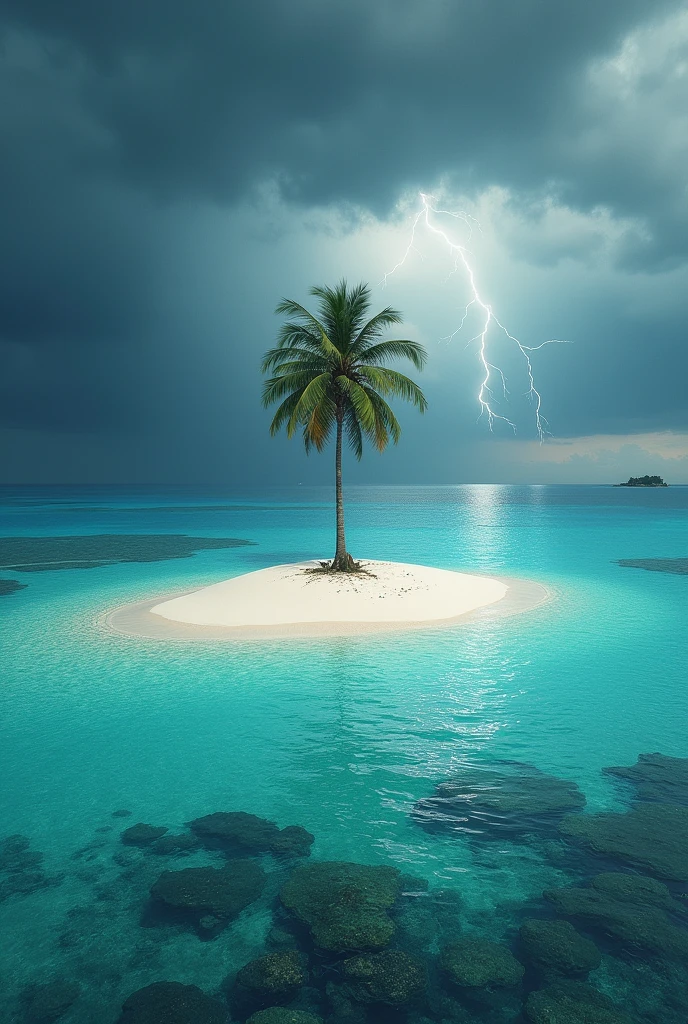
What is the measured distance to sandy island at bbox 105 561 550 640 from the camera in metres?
21.4

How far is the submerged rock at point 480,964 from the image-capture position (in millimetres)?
5973

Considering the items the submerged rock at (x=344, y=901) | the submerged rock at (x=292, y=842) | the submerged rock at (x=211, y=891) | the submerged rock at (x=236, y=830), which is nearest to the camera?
the submerged rock at (x=344, y=901)

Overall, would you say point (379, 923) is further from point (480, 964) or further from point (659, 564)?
point (659, 564)

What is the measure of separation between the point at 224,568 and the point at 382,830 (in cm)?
3089

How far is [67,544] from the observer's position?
186 ft

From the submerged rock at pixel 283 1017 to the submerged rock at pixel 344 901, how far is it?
2.83 feet

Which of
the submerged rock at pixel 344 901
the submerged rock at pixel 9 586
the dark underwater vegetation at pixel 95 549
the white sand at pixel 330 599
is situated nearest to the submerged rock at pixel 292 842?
the submerged rock at pixel 344 901

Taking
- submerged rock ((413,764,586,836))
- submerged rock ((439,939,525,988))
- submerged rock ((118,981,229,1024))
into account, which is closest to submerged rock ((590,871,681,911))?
submerged rock ((413,764,586,836))

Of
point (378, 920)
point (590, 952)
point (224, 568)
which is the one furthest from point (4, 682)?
point (224, 568)

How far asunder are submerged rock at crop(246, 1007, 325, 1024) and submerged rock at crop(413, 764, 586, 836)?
3.64 m

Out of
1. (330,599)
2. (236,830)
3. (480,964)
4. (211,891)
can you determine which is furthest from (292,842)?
(330,599)

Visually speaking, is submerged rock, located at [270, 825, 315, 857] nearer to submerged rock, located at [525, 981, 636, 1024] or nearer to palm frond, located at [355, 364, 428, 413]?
submerged rock, located at [525, 981, 636, 1024]

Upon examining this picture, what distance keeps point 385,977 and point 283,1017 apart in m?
1.12

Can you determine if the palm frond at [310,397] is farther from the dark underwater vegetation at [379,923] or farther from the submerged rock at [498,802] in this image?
the dark underwater vegetation at [379,923]
